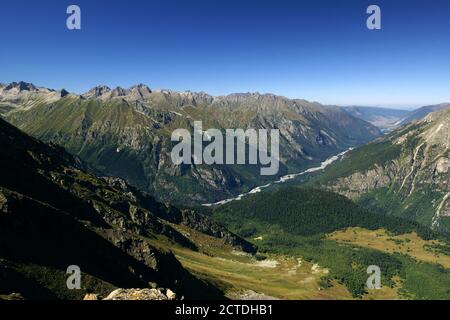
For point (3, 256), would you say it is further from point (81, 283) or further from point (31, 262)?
point (81, 283)

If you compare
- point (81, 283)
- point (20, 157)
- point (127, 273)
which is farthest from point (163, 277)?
point (20, 157)
